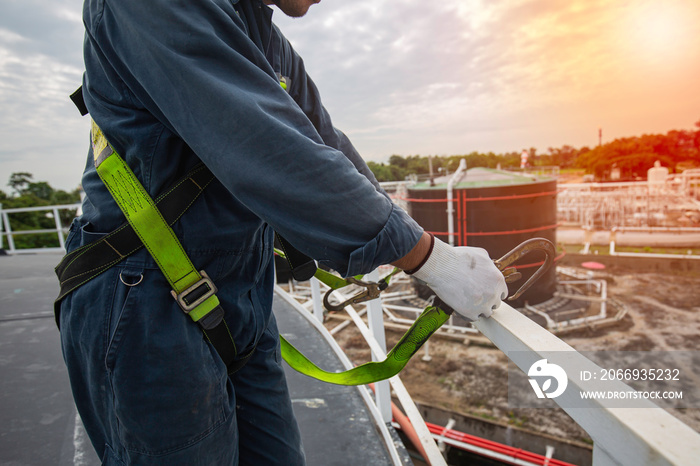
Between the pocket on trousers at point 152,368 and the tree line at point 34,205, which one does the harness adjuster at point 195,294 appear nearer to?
the pocket on trousers at point 152,368

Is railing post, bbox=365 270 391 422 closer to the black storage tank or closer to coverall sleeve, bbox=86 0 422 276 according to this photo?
coverall sleeve, bbox=86 0 422 276

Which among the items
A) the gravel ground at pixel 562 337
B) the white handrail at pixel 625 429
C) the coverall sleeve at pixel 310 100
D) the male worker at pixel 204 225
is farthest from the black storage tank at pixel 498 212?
the white handrail at pixel 625 429

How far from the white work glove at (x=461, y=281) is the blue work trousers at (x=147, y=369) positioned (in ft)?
1.62

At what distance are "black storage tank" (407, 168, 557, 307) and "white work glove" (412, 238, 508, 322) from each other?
9.95m

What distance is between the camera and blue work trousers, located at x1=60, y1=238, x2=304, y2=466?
0.86 metres

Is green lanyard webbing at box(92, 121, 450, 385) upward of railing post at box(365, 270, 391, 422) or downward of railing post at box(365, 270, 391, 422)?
upward

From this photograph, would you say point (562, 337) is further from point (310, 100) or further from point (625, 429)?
point (625, 429)

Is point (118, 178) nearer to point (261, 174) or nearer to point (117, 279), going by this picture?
point (117, 279)

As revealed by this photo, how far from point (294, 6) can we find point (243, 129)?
0.50 meters

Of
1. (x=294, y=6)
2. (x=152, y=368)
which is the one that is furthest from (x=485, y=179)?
(x=152, y=368)

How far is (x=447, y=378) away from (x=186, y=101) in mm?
9213

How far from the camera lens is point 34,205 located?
25.5 meters

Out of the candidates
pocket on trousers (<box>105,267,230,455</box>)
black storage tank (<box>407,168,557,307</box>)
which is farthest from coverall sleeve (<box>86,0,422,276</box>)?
black storage tank (<box>407,168,557,307</box>)

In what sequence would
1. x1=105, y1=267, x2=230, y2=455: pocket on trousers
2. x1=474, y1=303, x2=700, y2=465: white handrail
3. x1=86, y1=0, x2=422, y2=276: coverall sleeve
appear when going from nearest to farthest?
x1=474, y1=303, x2=700, y2=465: white handrail → x1=86, y1=0, x2=422, y2=276: coverall sleeve → x1=105, y1=267, x2=230, y2=455: pocket on trousers
